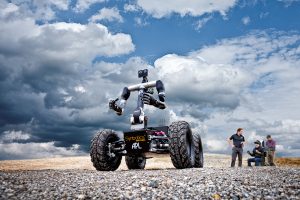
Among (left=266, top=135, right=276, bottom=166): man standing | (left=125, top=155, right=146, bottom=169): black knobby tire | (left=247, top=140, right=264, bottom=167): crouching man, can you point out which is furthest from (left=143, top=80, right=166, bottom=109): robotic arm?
(left=266, top=135, right=276, bottom=166): man standing

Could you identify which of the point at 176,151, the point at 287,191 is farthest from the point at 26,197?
the point at 176,151

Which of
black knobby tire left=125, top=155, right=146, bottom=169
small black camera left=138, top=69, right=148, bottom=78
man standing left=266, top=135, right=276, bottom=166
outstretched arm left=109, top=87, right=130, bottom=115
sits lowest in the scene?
black knobby tire left=125, top=155, right=146, bottom=169

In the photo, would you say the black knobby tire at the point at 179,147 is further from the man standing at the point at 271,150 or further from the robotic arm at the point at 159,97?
the man standing at the point at 271,150

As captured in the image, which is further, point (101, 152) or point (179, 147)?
point (101, 152)

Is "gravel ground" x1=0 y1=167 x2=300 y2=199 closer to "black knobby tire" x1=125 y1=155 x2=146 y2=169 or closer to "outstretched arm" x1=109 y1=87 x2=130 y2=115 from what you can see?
"outstretched arm" x1=109 y1=87 x2=130 y2=115

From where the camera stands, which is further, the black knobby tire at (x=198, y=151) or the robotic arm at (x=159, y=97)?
the black knobby tire at (x=198, y=151)

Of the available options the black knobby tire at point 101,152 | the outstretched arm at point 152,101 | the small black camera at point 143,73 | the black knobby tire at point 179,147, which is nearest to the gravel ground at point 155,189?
the black knobby tire at point 179,147

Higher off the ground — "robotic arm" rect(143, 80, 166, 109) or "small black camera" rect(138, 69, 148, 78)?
"small black camera" rect(138, 69, 148, 78)

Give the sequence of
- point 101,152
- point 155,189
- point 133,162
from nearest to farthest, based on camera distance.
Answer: point 155,189 < point 101,152 < point 133,162

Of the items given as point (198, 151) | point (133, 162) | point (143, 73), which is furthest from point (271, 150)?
point (143, 73)

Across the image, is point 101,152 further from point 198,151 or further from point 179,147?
point 198,151

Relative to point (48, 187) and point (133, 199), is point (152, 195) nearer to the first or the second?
point (133, 199)

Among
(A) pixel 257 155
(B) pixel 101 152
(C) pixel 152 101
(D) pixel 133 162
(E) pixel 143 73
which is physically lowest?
(D) pixel 133 162

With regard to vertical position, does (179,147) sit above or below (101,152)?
above
